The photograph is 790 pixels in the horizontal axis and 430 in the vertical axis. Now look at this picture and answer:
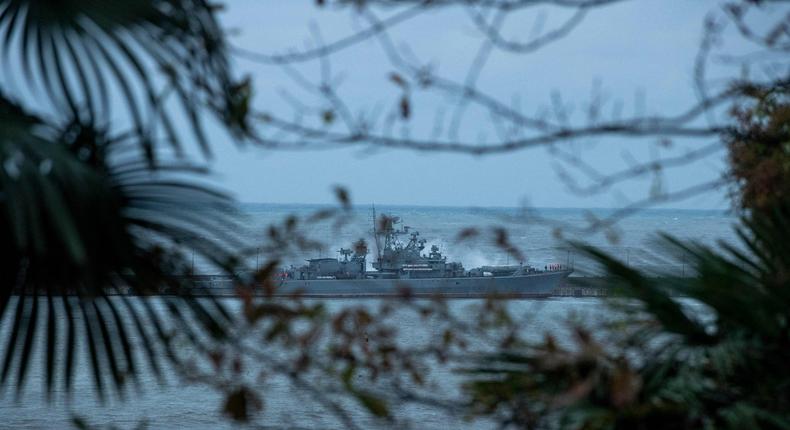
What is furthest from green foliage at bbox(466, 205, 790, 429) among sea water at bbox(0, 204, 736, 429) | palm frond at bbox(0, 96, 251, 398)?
palm frond at bbox(0, 96, 251, 398)

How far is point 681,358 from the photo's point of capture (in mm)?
1739

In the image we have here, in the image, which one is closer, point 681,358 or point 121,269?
point 681,358

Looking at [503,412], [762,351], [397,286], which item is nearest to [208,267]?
[397,286]

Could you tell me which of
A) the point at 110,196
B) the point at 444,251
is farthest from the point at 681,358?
the point at 444,251

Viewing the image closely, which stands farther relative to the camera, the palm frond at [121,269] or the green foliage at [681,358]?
the palm frond at [121,269]

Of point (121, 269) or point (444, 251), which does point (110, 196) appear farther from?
point (444, 251)

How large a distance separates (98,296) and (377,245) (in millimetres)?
689

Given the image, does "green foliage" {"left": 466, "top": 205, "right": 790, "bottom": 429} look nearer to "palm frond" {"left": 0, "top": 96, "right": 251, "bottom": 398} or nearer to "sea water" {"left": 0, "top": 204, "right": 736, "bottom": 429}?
"sea water" {"left": 0, "top": 204, "right": 736, "bottom": 429}

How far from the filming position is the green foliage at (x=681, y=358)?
1.58 m

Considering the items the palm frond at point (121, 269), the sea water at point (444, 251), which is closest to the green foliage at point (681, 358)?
the sea water at point (444, 251)

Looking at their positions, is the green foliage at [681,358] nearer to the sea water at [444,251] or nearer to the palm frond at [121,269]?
the sea water at [444,251]

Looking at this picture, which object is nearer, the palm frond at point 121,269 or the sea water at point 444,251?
the palm frond at point 121,269

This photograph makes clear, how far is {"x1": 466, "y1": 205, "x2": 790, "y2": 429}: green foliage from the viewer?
5.18 ft

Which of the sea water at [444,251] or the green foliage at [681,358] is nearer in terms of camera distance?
the green foliage at [681,358]
